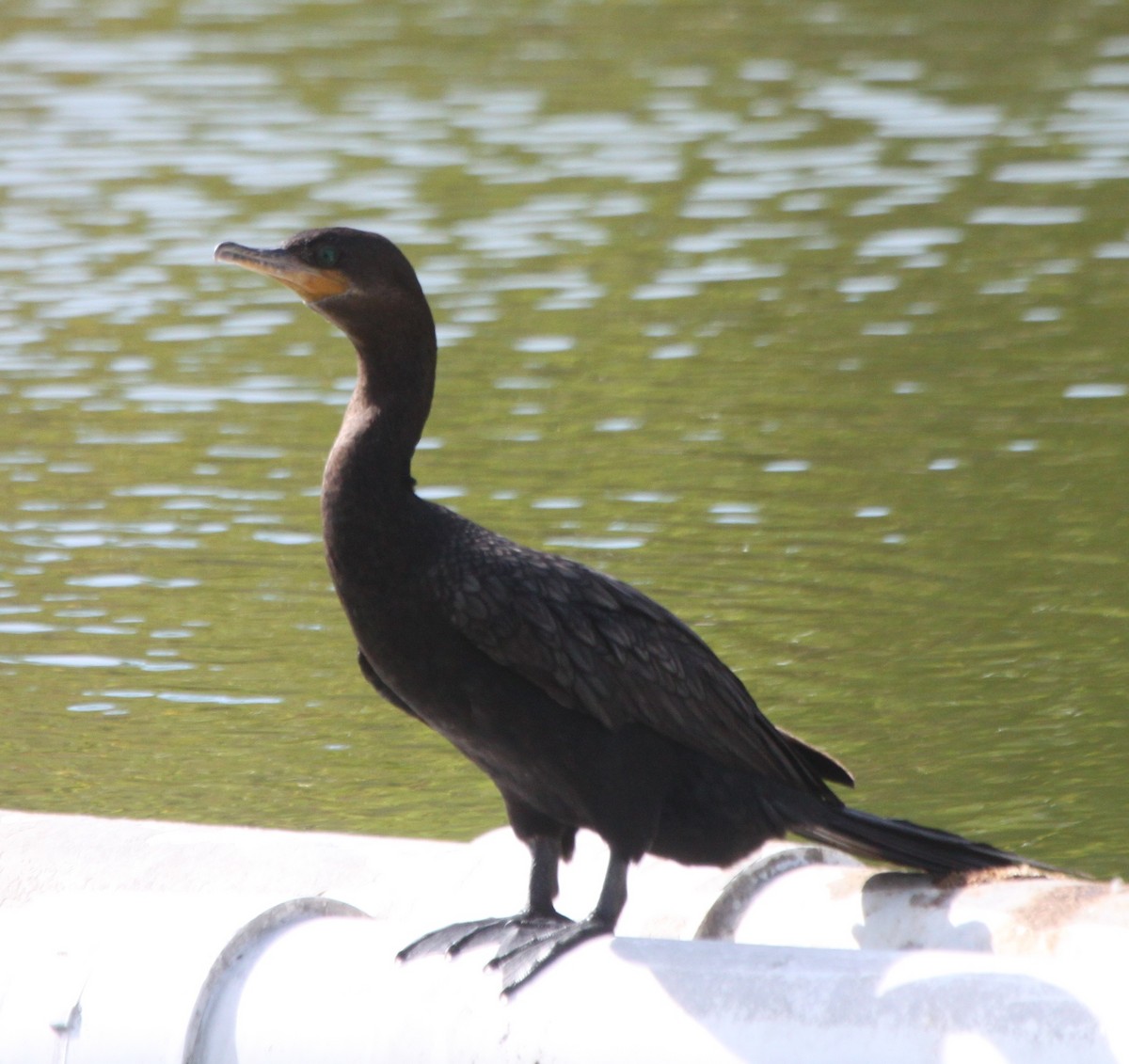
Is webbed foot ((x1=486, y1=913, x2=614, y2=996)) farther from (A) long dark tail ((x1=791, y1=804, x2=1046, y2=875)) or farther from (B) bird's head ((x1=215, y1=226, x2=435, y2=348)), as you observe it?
(B) bird's head ((x1=215, y1=226, x2=435, y2=348))

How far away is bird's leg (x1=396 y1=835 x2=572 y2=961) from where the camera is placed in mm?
3904

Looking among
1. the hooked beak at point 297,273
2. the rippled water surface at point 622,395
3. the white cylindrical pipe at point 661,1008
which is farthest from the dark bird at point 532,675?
the rippled water surface at point 622,395

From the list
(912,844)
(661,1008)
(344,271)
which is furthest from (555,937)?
(344,271)

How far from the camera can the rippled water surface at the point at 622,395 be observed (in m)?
6.60

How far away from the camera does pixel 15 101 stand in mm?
18922

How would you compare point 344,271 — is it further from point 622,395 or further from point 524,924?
point 622,395

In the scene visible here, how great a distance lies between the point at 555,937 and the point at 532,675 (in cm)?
46

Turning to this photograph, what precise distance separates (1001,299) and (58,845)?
7.75 metres

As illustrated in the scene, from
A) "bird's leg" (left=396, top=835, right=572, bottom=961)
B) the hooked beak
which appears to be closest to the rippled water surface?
"bird's leg" (left=396, top=835, right=572, bottom=961)

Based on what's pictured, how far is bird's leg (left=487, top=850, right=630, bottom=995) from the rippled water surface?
1.90 metres

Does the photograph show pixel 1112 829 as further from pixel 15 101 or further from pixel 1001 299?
pixel 15 101

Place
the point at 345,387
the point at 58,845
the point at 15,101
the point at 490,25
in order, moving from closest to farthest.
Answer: the point at 58,845 → the point at 345,387 → the point at 15,101 → the point at 490,25

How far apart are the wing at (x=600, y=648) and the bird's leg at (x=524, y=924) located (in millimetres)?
381

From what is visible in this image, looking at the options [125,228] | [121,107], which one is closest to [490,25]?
[121,107]
